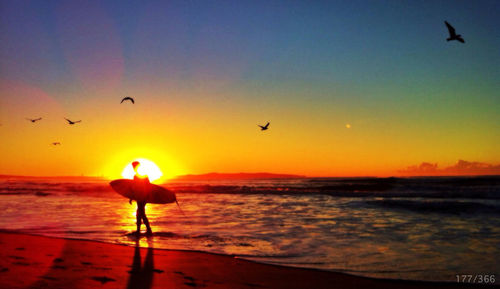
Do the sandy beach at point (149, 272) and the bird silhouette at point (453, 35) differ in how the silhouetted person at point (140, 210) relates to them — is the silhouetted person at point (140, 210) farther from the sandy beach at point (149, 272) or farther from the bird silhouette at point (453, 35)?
the bird silhouette at point (453, 35)

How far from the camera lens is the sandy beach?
5531 millimetres

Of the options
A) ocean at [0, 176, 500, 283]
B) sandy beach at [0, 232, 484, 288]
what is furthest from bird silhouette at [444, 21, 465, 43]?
sandy beach at [0, 232, 484, 288]

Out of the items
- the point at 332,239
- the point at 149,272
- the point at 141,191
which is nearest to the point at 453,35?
the point at 332,239

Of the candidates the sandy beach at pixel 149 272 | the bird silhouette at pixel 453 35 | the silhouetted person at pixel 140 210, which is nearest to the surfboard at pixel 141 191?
the silhouetted person at pixel 140 210

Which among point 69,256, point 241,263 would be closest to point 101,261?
point 69,256

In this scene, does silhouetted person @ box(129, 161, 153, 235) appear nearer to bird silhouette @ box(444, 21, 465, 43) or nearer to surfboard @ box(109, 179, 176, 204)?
surfboard @ box(109, 179, 176, 204)

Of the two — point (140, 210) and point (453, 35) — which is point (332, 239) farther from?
point (453, 35)

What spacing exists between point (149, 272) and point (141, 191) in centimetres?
500

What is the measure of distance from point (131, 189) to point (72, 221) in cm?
353

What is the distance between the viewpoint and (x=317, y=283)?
572cm

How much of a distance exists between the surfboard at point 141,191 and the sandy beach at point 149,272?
3.02m

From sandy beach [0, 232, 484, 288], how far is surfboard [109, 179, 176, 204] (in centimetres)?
302

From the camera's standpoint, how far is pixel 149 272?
617 cm

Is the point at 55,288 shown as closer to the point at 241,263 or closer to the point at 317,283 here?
the point at 241,263
